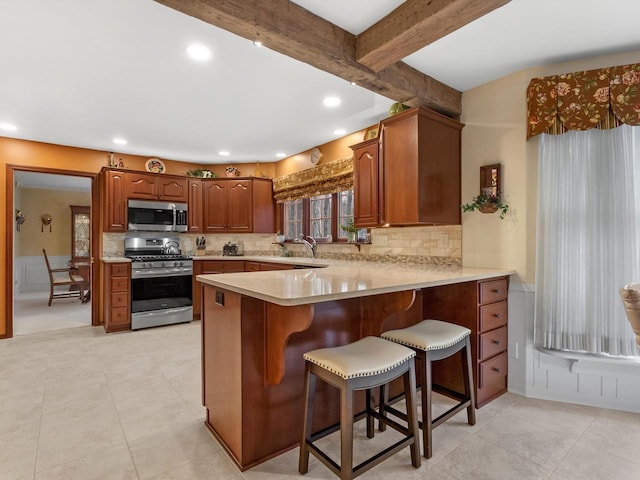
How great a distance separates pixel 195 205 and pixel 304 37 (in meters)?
3.91

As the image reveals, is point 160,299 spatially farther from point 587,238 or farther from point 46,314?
point 587,238

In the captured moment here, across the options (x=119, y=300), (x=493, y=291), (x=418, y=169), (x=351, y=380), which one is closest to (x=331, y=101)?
(x=418, y=169)

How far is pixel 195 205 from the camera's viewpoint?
5.32 meters

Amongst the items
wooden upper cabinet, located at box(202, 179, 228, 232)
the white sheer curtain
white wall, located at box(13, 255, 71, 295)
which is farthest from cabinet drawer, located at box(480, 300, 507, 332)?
white wall, located at box(13, 255, 71, 295)

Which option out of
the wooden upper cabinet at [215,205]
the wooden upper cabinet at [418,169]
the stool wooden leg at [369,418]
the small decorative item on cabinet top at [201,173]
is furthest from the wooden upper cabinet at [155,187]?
the stool wooden leg at [369,418]

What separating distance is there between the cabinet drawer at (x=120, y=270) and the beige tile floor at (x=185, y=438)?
1565 mm

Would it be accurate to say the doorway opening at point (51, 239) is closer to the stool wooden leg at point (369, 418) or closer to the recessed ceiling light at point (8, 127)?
the recessed ceiling light at point (8, 127)

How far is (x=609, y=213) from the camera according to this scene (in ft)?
7.52

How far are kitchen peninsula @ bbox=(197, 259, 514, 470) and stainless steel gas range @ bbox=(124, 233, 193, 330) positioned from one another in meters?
2.88

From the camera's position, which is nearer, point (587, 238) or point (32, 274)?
point (587, 238)

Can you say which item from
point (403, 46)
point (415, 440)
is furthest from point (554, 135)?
point (415, 440)

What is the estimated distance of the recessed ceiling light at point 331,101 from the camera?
3.19m

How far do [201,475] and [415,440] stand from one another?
3.48ft

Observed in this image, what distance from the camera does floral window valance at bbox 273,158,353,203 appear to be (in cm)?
412
